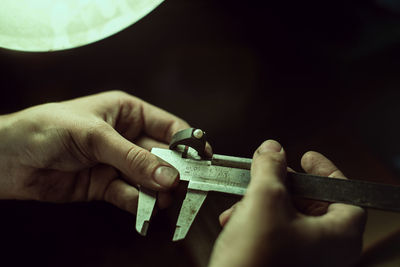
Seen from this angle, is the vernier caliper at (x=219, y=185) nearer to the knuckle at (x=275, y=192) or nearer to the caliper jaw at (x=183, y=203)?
the caliper jaw at (x=183, y=203)

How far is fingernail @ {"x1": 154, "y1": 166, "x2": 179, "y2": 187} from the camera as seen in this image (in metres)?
1.03

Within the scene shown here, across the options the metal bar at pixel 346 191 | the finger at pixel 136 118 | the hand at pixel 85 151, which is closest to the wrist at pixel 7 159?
the hand at pixel 85 151

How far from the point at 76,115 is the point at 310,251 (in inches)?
41.0

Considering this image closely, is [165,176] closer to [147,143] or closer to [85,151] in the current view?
[85,151]

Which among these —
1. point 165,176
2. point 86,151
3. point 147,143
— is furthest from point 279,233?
point 147,143

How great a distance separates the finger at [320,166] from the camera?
3.62 ft

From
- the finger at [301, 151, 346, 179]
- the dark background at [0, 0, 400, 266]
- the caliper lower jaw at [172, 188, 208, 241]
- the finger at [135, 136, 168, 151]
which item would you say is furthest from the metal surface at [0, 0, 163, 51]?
the dark background at [0, 0, 400, 266]

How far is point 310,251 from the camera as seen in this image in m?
0.78

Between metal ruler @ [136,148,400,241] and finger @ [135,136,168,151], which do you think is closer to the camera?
metal ruler @ [136,148,400,241]

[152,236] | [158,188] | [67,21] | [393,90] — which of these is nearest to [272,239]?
[158,188]

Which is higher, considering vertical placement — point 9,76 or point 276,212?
point 9,76

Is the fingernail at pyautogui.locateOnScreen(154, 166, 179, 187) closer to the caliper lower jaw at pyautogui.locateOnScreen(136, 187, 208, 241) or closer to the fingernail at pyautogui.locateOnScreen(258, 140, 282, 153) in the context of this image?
the caliper lower jaw at pyautogui.locateOnScreen(136, 187, 208, 241)

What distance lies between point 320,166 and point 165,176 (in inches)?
23.1

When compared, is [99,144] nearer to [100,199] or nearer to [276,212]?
[100,199]
